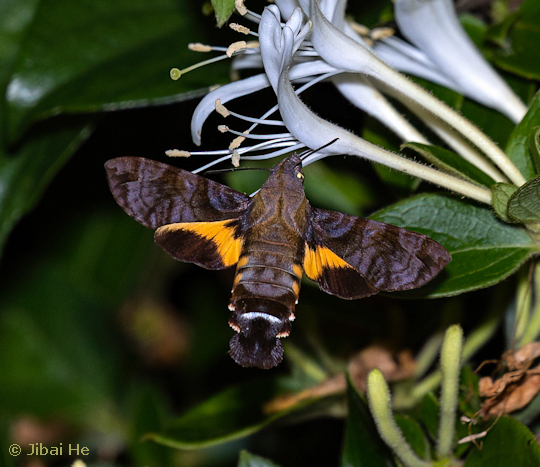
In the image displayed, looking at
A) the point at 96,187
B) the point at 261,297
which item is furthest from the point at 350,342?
the point at 96,187

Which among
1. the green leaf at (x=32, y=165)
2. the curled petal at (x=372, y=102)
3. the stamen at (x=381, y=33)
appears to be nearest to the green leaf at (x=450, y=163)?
the curled petal at (x=372, y=102)

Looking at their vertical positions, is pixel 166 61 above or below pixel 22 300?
above

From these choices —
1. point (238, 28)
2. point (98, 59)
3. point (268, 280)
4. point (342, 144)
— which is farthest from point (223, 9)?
point (98, 59)

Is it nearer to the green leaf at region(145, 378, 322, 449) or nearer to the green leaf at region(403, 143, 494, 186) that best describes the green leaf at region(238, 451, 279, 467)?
the green leaf at region(145, 378, 322, 449)

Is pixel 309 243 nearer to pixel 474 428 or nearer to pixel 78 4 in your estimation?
pixel 474 428

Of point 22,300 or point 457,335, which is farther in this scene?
point 22,300

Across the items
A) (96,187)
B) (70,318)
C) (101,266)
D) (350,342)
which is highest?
(96,187)
